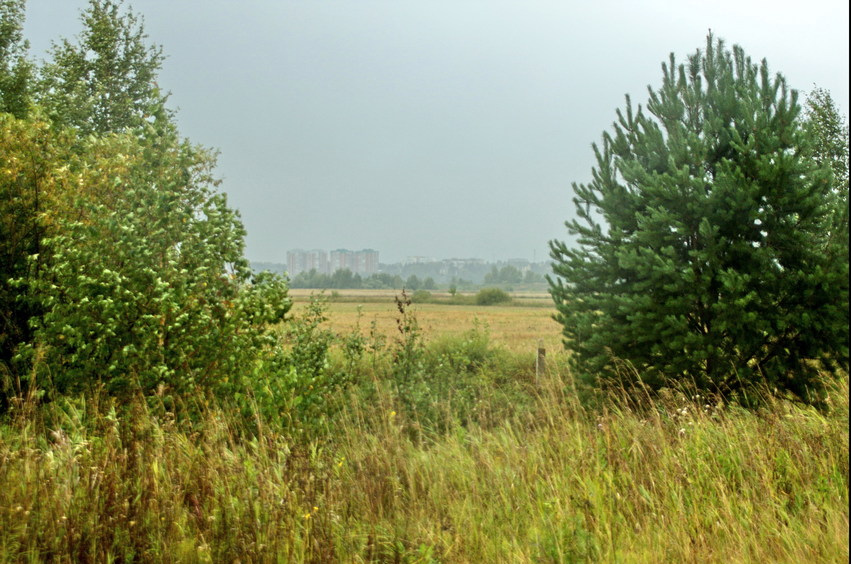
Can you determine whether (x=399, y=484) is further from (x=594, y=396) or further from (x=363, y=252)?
(x=363, y=252)

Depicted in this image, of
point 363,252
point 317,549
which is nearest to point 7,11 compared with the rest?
point 317,549

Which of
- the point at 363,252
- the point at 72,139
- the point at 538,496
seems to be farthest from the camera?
the point at 363,252

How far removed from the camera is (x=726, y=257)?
22.9 ft

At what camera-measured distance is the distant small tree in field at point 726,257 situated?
6707 millimetres

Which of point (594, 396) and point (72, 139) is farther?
point (72, 139)

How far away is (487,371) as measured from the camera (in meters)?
13.4

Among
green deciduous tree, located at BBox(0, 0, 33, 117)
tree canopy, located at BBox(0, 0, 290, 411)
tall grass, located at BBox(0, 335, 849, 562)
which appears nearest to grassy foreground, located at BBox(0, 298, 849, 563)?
tall grass, located at BBox(0, 335, 849, 562)

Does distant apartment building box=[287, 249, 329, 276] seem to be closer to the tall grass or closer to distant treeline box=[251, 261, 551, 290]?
distant treeline box=[251, 261, 551, 290]

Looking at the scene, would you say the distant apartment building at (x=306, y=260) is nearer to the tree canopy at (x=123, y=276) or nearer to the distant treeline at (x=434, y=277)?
the distant treeline at (x=434, y=277)

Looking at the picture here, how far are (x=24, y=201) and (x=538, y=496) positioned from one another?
6.49 m

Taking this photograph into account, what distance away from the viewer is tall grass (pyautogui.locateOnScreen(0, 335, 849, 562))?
11.3 ft

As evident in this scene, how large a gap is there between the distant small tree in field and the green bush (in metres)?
54.7

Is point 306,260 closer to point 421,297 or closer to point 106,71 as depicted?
point 421,297

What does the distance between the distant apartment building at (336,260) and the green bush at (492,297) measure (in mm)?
117336
